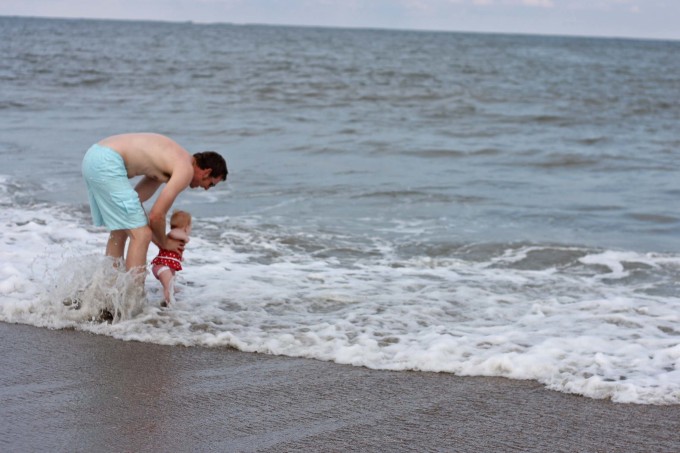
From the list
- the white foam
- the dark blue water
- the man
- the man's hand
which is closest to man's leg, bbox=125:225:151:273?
the man

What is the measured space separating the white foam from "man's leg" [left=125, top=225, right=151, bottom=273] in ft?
0.44

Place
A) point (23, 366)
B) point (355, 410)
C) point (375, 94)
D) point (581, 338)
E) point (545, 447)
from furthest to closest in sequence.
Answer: point (375, 94) → point (581, 338) → point (23, 366) → point (355, 410) → point (545, 447)

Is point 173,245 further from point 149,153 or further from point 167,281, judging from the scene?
point 149,153

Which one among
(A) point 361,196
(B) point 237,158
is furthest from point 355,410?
(B) point 237,158

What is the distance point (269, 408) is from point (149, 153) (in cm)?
203

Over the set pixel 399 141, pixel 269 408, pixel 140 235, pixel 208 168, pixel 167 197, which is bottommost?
pixel 399 141

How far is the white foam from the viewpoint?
16.4 ft

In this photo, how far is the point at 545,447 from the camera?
3793 mm

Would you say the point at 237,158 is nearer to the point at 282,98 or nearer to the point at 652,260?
the point at 652,260

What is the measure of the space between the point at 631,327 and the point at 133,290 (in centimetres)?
335

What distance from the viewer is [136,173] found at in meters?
5.49

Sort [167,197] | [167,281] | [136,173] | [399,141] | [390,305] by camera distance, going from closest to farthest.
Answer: [167,197] < [136,173] < [167,281] < [390,305] < [399,141]

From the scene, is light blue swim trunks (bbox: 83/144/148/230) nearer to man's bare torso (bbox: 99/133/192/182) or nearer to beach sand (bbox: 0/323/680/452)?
man's bare torso (bbox: 99/133/192/182)

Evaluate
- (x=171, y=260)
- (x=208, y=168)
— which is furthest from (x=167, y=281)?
(x=208, y=168)
